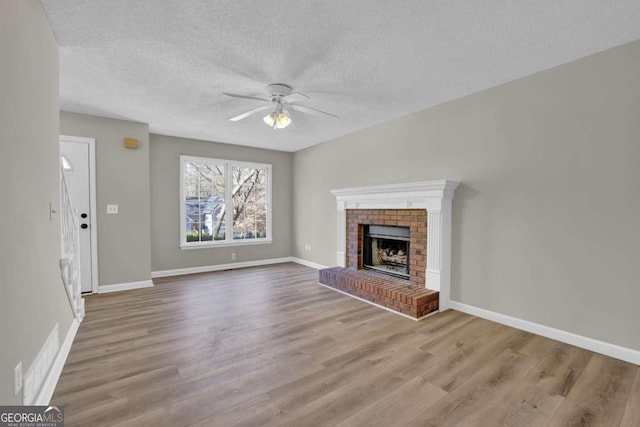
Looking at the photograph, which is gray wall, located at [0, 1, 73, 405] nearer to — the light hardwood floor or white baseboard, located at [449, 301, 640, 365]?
the light hardwood floor

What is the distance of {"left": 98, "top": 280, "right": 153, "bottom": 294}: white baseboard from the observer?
4172mm

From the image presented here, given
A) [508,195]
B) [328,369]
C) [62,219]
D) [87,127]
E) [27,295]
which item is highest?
[87,127]

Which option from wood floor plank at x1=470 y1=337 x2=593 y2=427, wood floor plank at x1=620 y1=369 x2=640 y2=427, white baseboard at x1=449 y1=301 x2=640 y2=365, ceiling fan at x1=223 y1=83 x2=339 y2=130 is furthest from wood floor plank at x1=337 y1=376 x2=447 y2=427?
ceiling fan at x1=223 y1=83 x2=339 y2=130

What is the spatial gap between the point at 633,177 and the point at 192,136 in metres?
5.71

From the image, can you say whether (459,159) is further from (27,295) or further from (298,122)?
(27,295)

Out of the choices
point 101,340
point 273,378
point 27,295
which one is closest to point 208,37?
point 27,295

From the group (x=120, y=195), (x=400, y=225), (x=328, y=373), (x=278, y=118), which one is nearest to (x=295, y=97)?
(x=278, y=118)

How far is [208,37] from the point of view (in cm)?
221

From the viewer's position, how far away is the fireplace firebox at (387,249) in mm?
4086

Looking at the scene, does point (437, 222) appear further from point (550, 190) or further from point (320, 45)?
point (320, 45)

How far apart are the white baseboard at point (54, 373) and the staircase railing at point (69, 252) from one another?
0.36m

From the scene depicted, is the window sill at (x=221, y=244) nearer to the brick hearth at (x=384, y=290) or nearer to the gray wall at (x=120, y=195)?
the gray wall at (x=120, y=195)

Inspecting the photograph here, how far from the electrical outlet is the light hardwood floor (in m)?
0.38

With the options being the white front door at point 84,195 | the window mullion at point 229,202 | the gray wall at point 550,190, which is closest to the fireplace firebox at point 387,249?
the gray wall at point 550,190
